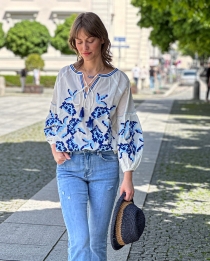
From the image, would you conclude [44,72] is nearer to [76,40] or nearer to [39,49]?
[39,49]

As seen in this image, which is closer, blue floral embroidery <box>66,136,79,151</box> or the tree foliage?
blue floral embroidery <box>66,136,79,151</box>

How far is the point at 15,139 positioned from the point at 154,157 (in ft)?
12.7

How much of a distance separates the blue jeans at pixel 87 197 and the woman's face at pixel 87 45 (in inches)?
20.9

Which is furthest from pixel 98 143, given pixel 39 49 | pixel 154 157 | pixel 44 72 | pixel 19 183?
pixel 44 72

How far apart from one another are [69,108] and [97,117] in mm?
162

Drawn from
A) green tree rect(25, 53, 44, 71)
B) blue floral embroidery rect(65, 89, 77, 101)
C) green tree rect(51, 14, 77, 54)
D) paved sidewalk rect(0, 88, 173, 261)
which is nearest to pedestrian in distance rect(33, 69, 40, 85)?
green tree rect(25, 53, 44, 71)

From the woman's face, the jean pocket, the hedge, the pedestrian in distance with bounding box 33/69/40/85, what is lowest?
the hedge

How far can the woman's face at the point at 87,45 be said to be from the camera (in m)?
3.65

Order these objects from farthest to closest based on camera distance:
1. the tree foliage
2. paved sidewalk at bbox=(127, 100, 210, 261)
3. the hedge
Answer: the hedge < the tree foliage < paved sidewalk at bbox=(127, 100, 210, 261)

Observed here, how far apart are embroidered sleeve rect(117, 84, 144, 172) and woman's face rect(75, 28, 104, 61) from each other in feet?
0.93

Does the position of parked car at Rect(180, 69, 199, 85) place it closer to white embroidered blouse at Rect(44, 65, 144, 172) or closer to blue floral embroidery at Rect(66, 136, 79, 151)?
white embroidered blouse at Rect(44, 65, 144, 172)

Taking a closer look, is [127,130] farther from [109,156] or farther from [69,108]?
[69,108]

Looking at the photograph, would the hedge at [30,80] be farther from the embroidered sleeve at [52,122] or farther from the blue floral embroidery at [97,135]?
the blue floral embroidery at [97,135]

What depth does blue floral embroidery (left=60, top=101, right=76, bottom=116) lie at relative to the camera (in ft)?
12.1
